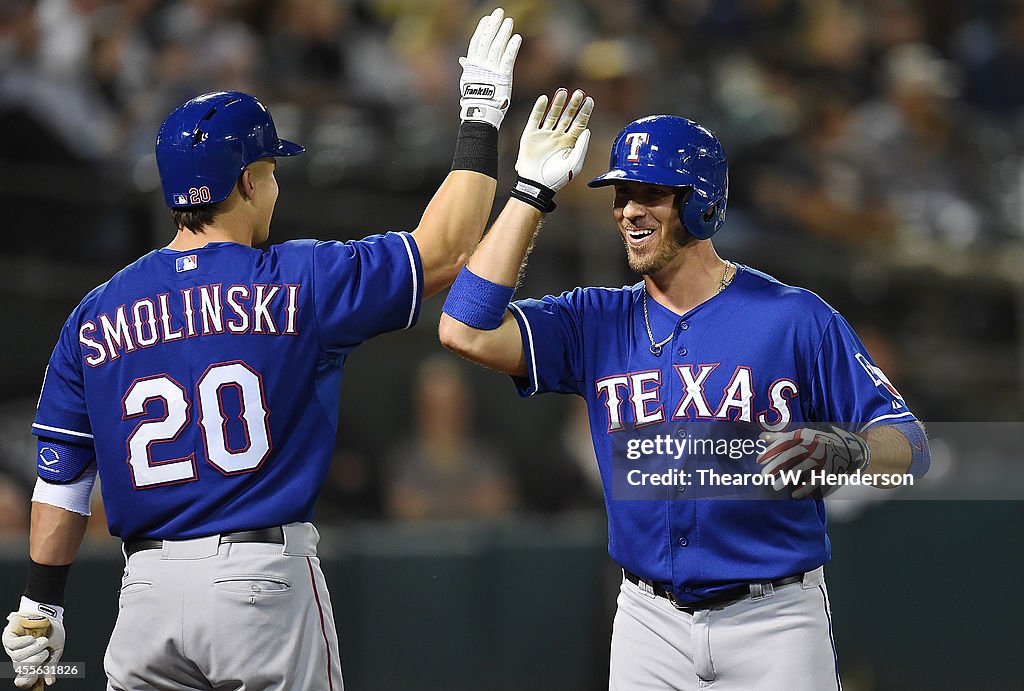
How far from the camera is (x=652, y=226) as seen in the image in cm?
336

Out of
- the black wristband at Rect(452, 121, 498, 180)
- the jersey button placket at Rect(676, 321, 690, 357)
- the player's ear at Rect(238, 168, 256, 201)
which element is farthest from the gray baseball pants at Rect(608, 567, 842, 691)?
the player's ear at Rect(238, 168, 256, 201)

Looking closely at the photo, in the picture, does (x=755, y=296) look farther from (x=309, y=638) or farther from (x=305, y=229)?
(x=305, y=229)

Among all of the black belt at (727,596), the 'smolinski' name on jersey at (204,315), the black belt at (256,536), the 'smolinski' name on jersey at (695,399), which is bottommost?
the black belt at (727,596)

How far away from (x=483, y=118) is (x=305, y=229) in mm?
2956

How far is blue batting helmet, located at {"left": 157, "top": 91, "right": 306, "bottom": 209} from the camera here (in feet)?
10.7

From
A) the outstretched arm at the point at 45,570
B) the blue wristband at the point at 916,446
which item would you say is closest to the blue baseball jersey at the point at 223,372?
the outstretched arm at the point at 45,570

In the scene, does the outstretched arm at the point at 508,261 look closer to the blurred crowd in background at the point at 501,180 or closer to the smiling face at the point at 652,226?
the smiling face at the point at 652,226

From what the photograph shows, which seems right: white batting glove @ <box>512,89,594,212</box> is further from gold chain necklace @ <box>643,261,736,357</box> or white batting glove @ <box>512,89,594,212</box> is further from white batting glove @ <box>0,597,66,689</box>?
white batting glove @ <box>0,597,66,689</box>

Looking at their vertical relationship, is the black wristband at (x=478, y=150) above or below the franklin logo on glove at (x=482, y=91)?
below

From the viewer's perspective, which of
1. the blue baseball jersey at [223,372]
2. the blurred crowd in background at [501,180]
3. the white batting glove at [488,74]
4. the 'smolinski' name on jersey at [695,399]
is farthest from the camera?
the blurred crowd in background at [501,180]

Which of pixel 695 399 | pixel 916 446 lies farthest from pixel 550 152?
pixel 916 446

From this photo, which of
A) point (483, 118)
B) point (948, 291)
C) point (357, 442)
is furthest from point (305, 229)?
point (948, 291)

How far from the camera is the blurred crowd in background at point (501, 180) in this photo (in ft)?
20.1

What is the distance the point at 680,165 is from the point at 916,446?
950mm
